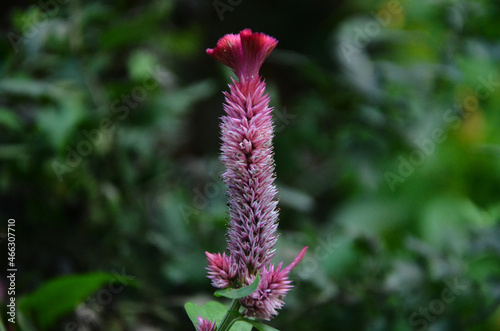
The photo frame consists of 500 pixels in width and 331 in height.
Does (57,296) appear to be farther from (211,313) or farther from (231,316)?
(231,316)

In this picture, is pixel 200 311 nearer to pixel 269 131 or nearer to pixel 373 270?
pixel 269 131

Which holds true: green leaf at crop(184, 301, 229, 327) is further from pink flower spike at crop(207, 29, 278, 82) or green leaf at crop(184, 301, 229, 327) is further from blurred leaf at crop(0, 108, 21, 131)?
blurred leaf at crop(0, 108, 21, 131)

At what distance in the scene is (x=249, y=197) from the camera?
30.3 inches

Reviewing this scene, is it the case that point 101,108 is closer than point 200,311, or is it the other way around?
point 200,311

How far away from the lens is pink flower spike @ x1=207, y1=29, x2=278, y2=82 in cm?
73

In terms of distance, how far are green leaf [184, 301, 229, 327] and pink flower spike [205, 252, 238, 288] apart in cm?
9

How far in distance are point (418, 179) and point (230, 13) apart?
178 cm

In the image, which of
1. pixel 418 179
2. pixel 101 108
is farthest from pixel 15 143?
pixel 418 179

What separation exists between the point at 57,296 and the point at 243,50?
98 centimetres

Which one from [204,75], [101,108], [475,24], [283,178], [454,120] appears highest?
[204,75]

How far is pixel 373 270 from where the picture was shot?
192cm

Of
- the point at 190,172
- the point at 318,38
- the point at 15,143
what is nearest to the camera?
the point at 15,143

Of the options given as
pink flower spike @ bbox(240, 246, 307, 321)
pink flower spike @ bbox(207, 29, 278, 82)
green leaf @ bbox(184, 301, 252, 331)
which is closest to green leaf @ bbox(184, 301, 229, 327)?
green leaf @ bbox(184, 301, 252, 331)

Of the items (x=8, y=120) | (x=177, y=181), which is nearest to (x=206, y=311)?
(x=8, y=120)
